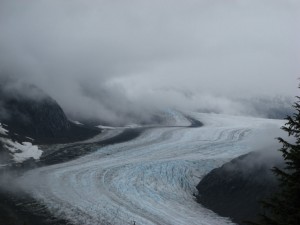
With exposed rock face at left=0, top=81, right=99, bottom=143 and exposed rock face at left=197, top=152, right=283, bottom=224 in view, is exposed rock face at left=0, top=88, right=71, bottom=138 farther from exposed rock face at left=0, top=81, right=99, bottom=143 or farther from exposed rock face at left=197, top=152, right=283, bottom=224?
exposed rock face at left=197, top=152, right=283, bottom=224

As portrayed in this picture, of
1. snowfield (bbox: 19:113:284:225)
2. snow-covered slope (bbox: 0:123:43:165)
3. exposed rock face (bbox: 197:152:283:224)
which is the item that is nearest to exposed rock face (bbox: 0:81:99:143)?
snow-covered slope (bbox: 0:123:43:165)

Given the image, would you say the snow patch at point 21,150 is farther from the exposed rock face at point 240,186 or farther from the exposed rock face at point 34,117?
the exposed rock face at point 240,186

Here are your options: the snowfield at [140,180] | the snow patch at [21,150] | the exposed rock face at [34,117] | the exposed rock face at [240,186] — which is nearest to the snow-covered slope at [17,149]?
the snow patch at [21,150]

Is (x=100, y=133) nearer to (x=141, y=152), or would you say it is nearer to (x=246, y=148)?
(x=141, y=152)

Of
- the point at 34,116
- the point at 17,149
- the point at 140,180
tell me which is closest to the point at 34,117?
the point at 34,116

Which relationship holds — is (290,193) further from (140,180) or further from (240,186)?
(140,180)

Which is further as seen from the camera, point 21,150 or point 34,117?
point 34,117
